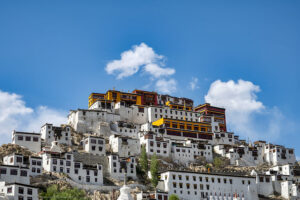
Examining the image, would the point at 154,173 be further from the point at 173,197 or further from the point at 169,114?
the point at 169,114

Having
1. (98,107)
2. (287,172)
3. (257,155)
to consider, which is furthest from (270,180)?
(98,107)

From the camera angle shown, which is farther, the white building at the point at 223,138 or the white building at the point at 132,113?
the white building at the point at 223,138

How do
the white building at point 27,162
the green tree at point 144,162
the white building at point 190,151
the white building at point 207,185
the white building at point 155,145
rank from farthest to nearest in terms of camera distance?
the white building at point 190,151, the white building at point 155,145, the green tree at point 144,162, the white building at point 207,185, the white building at point 27,162

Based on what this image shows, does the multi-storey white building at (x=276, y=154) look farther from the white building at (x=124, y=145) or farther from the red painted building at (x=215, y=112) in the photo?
the white building at (x=124, y=145)

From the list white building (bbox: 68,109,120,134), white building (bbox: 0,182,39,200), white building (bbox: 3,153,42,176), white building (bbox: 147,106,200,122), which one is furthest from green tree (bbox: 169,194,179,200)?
white building (bbox: 147,106,200,122)

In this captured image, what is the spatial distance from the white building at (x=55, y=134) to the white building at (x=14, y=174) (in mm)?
18017

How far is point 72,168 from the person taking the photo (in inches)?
2923

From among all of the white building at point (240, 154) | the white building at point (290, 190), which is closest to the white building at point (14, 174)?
the white building at point (240, 154)

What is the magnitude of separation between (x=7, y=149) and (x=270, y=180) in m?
42.1

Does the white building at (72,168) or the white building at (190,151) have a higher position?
the white building at (190,151)

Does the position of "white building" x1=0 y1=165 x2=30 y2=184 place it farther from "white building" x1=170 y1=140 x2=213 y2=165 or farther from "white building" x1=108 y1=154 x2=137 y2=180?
"white building" x1=170 y1=140 x2=213 y2=165

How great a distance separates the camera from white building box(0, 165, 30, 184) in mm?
66375

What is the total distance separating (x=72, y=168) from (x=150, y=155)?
18028mm

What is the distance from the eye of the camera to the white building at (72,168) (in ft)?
241
